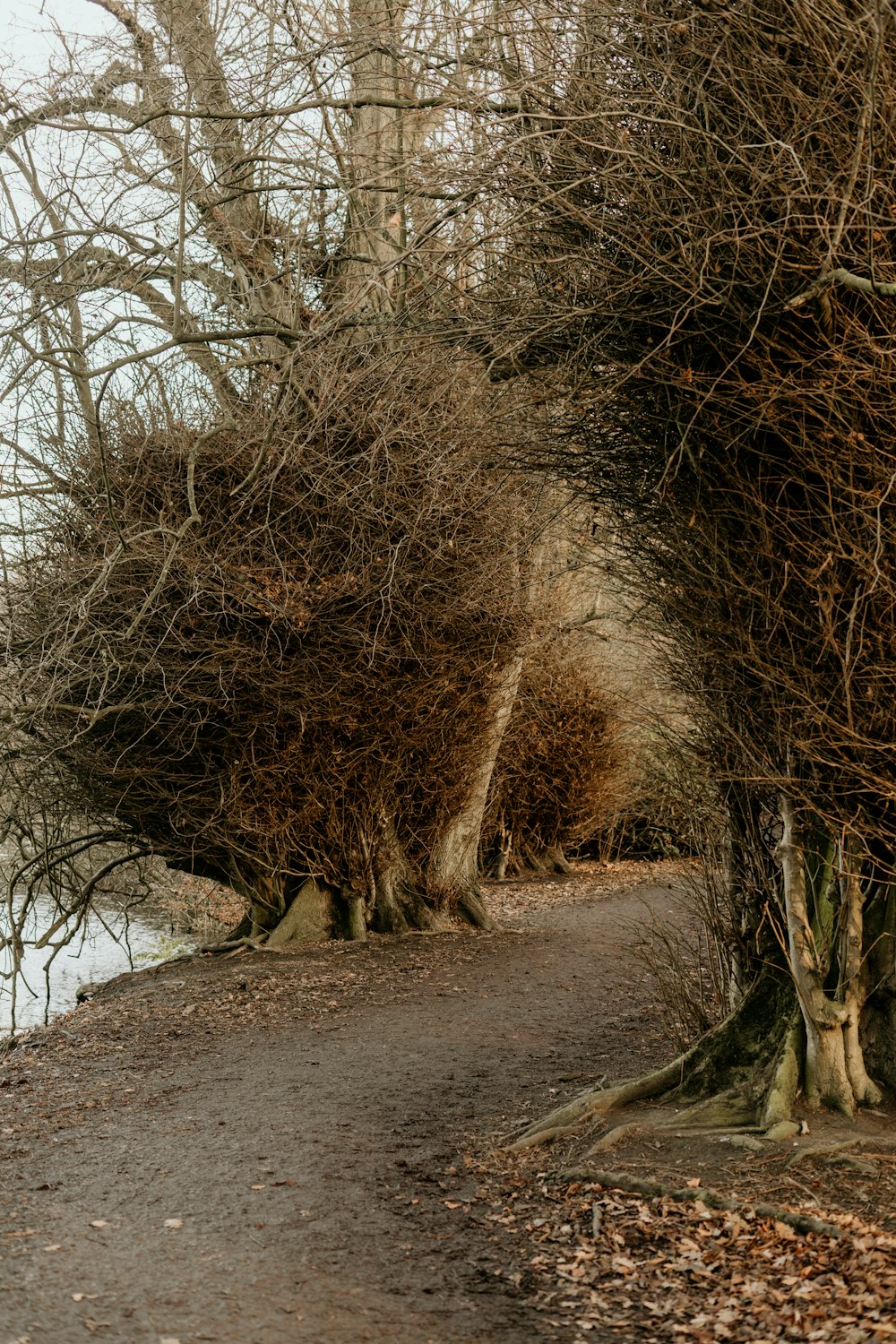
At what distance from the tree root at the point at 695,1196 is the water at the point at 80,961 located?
27.6 feet

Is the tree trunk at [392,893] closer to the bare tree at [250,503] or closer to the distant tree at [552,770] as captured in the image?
the bare tree at [250,503]

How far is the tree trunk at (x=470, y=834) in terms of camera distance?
13.3 meters

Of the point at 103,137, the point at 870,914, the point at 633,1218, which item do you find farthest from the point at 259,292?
the point at 633,1218

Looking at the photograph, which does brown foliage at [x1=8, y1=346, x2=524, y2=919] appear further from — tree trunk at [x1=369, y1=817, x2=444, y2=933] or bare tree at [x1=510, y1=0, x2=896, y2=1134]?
bare tree at [x1=510, y1=0, x2=896, y2=1134]

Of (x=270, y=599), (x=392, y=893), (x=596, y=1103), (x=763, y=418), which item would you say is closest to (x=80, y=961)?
(x=392, y=893)

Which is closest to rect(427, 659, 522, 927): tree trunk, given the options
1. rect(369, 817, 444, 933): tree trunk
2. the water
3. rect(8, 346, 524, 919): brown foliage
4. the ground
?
rect(369, 817, 444, 933): tree trunk

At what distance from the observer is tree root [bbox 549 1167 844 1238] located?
16.4 ft

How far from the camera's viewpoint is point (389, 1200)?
586 centimetres

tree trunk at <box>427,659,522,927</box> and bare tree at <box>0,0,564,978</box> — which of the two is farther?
tree trunk at <box>427,659,522,927</box>

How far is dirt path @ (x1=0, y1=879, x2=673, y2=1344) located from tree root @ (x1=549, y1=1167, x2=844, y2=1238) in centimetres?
57

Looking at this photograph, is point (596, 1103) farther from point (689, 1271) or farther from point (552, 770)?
point (552, 770)

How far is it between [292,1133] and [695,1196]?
2422mm

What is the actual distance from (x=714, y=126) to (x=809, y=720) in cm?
251

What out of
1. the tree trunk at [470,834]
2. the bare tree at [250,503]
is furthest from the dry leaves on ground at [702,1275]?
the tree trunk at [470,834]
